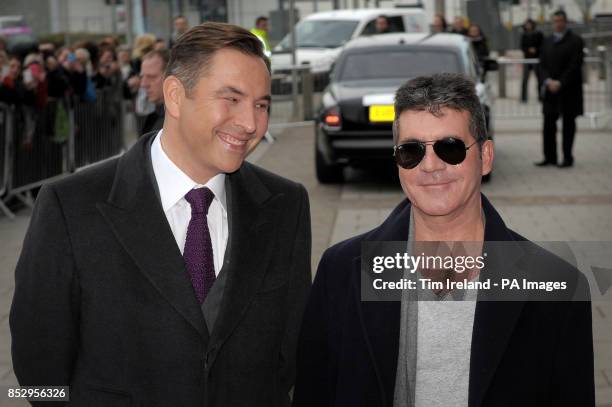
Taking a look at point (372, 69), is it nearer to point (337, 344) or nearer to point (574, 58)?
point (574, 58)

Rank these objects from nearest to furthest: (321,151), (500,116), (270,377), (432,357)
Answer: (432,357), (270,377), (321,151), (500,116)

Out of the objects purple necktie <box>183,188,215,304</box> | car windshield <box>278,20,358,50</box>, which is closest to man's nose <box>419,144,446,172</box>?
purple necktie <box>183,188,215,304</box>

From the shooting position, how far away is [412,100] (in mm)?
2801

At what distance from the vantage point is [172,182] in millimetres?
3154

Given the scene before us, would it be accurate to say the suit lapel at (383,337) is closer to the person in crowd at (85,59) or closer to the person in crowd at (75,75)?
the person in crowd at (75,75)

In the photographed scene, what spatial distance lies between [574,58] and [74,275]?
12.6 m

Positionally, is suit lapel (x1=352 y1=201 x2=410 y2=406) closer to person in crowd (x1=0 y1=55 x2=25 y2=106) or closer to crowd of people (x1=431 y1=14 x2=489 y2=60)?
person in crowd (x1=0 y1=55 x2=25 y2=106)

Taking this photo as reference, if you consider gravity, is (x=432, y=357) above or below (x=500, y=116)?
above

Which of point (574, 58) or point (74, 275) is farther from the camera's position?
point (574, 58)

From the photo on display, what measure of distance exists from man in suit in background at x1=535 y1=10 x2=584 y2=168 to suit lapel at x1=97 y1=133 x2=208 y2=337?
12191 millimetres

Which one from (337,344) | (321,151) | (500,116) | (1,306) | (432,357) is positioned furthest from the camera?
(500,116)

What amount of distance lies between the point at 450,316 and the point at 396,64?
37.6 feet

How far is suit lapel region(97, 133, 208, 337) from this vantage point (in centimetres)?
302

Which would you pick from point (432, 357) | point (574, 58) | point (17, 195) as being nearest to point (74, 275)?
point (432, 357)
